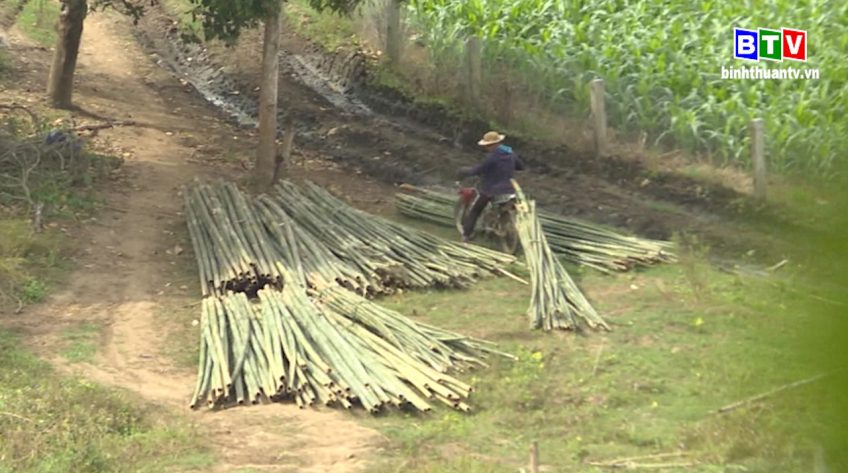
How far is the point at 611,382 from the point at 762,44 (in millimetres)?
6521

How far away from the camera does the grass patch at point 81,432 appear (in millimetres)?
5449

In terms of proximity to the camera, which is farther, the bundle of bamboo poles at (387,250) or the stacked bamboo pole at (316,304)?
the bundle of bamboo poles at (387,250)

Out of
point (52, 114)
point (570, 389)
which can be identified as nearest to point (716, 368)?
point (570, 389)

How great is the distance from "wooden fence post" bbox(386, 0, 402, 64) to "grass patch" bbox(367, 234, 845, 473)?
309 inches

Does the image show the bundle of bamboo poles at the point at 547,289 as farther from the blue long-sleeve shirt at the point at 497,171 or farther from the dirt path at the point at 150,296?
the dirt path at the point at 150,296

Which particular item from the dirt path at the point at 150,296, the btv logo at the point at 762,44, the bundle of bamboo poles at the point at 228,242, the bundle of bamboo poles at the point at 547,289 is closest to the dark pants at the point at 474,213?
the bundle of bamboo poles at the point at 547,289

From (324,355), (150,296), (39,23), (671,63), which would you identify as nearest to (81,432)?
(324,355)

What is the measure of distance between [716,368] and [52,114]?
32.4 feet

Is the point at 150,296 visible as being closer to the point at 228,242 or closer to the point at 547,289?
the point at 228,242

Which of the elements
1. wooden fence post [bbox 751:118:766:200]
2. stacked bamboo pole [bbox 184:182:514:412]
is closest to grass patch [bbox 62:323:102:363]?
stacked bamboo pole [bbox 184:182:514:412]

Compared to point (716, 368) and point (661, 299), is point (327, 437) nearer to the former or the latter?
point (716, 368)

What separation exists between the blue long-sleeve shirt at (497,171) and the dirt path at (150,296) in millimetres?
2945

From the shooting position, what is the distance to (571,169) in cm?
1260

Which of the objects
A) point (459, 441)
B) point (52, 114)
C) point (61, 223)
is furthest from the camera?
point (52, 114)
